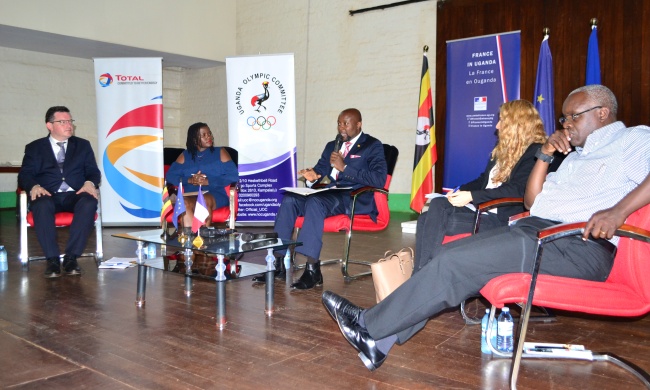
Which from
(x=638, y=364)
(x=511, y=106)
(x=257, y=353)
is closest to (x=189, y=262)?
(x=257, y=353)

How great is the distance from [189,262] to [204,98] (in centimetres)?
762

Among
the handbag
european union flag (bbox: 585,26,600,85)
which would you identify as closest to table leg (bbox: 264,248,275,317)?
the handbag

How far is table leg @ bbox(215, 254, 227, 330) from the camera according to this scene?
111 inches

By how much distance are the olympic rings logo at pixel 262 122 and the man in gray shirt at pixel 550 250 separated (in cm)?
463

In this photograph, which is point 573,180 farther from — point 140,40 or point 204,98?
point 204,98

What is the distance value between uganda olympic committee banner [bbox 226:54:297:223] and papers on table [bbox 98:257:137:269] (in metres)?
2.30

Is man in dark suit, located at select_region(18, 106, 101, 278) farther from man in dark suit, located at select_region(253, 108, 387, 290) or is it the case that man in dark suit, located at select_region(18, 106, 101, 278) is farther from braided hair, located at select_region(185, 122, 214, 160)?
man in dark suit, located at select_region(253, 108, 387, 290)

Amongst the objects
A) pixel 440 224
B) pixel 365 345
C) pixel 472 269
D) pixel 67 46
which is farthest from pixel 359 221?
pixel 67 46

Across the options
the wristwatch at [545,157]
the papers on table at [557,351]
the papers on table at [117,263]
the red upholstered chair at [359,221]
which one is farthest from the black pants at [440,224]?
the papers on table at [117,263]

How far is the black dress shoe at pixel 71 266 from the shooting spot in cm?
418

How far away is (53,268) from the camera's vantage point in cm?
414

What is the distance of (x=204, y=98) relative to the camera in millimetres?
10602

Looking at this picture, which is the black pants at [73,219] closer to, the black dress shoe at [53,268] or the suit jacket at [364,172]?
the black dress shoe at [53,268]

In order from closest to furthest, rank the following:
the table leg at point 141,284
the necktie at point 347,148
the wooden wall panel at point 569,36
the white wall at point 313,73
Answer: the table leg at point 141,284 → the necktie at point 347,148 → the wooden wall panel at point 569,36 → the white wall at point 313,73
